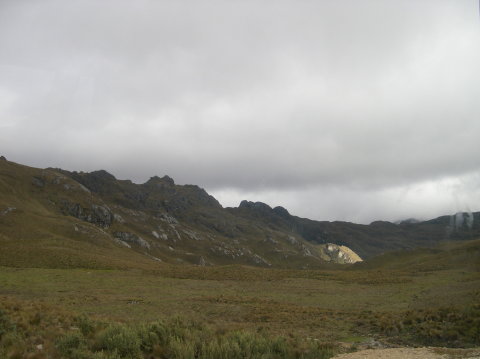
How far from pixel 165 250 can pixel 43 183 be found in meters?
68.7

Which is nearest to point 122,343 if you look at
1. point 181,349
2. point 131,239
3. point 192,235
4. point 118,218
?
point 181,349

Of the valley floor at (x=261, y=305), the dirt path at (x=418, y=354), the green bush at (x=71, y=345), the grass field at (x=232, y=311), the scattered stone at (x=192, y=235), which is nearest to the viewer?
the green bush at (x=71, y=345)

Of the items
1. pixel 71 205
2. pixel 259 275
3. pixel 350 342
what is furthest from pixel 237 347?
pixel 71 205

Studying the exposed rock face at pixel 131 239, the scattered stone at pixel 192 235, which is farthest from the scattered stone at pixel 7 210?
the scattered stone at pixel 192 235

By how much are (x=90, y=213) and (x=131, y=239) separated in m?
26.7

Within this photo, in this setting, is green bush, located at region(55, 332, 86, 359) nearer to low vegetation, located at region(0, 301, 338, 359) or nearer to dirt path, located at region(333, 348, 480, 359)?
low vegetation, located at region(0, 301, 338, 359)

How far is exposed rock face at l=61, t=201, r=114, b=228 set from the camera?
483 ft

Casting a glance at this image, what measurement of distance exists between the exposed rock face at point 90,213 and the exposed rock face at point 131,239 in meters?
11.7

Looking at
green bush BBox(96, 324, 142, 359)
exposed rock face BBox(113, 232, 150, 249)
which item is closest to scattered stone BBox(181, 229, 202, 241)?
exposed rock face BBox(113, 232, 150, 249)

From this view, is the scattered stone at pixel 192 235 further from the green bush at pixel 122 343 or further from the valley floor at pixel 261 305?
the green bush at pixel 122 343

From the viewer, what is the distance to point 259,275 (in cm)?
6325

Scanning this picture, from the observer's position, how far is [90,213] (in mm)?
151875

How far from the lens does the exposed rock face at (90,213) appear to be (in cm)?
14712

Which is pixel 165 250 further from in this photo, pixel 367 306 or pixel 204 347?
pixel 204 347
